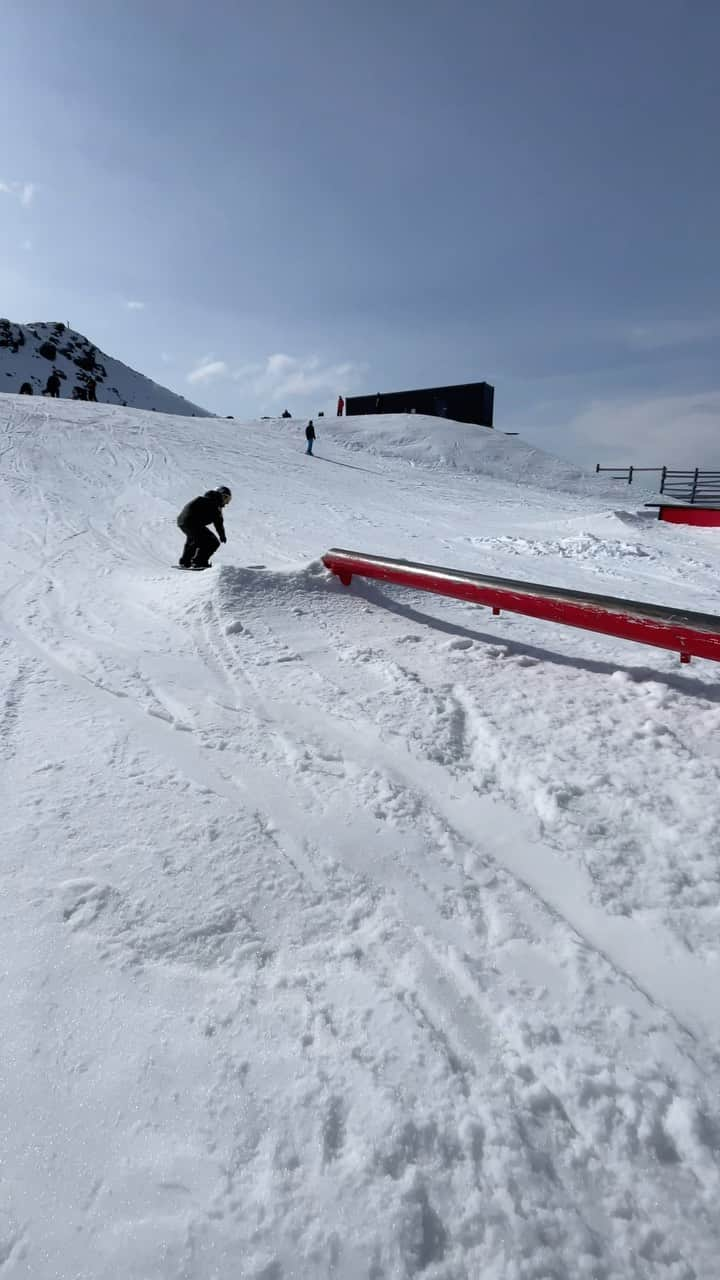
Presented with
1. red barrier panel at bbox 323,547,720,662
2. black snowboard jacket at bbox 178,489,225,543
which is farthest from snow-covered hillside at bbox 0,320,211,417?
red barrier panel at bbox 323,547,720,662

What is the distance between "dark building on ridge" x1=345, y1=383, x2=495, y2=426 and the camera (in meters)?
41.1

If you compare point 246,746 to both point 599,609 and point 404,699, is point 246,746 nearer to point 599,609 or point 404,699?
point 404,699

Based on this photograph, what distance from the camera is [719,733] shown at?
9.50 ft

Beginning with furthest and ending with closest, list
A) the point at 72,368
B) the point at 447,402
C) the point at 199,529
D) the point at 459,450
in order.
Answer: the point at 72,368, the point at 447,402, the point at 459,450, the point at 199,529

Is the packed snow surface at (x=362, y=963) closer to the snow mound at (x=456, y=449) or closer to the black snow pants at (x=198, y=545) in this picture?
→ the black snow pants at (x=198, y=545)

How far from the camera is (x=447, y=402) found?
Result: 42.2 meters

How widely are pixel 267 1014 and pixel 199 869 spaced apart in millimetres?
651

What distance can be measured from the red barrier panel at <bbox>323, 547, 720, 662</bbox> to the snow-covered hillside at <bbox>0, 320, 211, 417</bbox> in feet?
327

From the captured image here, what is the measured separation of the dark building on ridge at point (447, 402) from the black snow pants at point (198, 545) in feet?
124

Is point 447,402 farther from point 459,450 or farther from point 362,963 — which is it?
point 362,963

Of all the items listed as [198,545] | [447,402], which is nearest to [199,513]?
[198,545]

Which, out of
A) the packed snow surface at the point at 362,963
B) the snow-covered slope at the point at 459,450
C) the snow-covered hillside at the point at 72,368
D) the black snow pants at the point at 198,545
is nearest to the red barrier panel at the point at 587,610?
the packed snow surface at the point at 362,963

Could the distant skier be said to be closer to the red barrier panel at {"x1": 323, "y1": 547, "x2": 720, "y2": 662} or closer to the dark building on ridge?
the red barrier panel at {"x1": 323, "y1": 547, "x2": 720, "y2": 662}

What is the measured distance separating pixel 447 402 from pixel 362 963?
148ft
